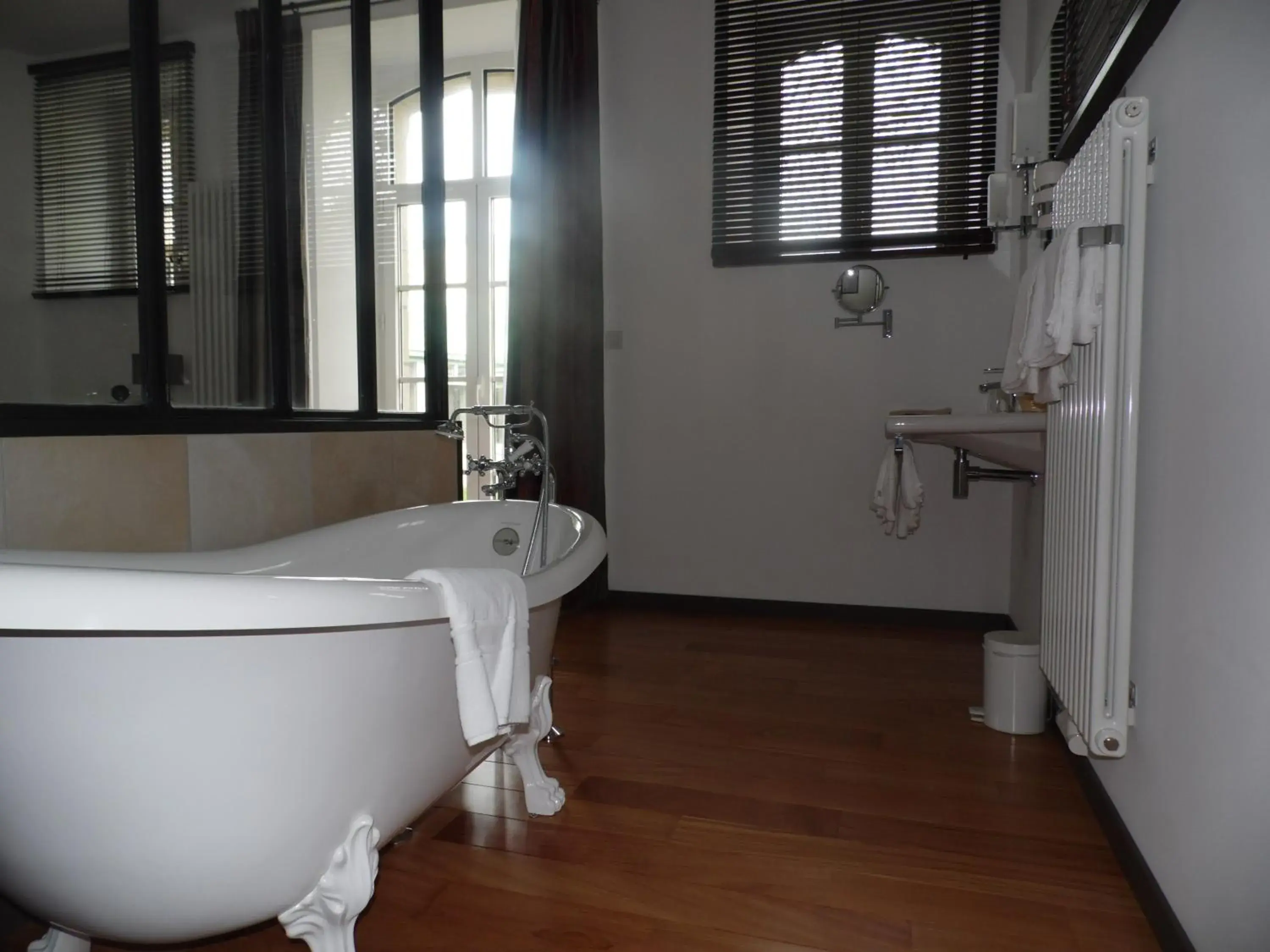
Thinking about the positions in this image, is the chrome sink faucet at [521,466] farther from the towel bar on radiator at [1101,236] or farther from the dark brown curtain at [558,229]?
the towel bar on radiator at [1101,236]

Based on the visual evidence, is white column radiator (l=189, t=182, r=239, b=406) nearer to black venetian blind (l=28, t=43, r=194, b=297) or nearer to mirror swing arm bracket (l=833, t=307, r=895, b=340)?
black venetian blind (l=28, t=43, r=194, b=297)

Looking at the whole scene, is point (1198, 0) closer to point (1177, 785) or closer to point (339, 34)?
point (1177, 785)

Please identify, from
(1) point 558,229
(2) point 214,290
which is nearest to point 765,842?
(2) point 214,290

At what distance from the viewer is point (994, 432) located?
6.37 ft

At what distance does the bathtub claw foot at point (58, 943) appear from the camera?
122cm

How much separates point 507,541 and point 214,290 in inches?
36.5

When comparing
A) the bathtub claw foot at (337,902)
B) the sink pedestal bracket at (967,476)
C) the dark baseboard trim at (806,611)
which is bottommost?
the dark baseboard trim at (806,611)

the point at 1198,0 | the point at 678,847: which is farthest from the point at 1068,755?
the point at 1198,0

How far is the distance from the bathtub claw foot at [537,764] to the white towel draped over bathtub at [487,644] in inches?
23.3

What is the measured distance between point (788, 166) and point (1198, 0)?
→ 213cm

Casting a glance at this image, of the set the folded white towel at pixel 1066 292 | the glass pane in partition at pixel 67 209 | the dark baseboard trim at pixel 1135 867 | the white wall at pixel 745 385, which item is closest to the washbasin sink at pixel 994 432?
the folded white towel at pixel 1066 292

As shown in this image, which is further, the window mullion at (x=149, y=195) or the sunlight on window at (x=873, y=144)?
the sunlight on window at (x=873, y=144)

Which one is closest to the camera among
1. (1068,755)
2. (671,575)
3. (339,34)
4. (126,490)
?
(126,490)

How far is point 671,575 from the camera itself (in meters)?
3.59
